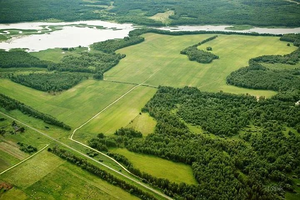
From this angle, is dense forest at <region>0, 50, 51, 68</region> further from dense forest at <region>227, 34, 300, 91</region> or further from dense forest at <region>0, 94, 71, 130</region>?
dense forest at <region>227, 34, 300, 91</region>

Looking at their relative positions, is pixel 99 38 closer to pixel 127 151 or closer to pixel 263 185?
pixel 127 151

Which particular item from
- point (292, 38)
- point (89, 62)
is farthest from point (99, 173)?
point (292, 38)

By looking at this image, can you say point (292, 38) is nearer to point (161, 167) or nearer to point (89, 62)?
point (89, 62)

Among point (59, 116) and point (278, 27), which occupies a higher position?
point (278, 27)

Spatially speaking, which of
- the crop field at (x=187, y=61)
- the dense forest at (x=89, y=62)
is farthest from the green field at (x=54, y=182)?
the dense forest at (x=89, y=62)

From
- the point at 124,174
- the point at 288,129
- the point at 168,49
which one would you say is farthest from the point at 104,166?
the point at 168,49

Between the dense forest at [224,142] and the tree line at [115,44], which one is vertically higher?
the tree line at [115,44]

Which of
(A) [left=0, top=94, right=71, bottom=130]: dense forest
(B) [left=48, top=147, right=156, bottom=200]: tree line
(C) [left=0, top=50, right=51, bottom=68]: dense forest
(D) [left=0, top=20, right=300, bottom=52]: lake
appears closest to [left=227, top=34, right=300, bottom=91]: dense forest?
(D) [left=0, top=20, right=300, bottom=52]: lake

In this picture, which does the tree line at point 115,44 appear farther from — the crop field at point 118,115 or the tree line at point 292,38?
the tree line at point 292,38
